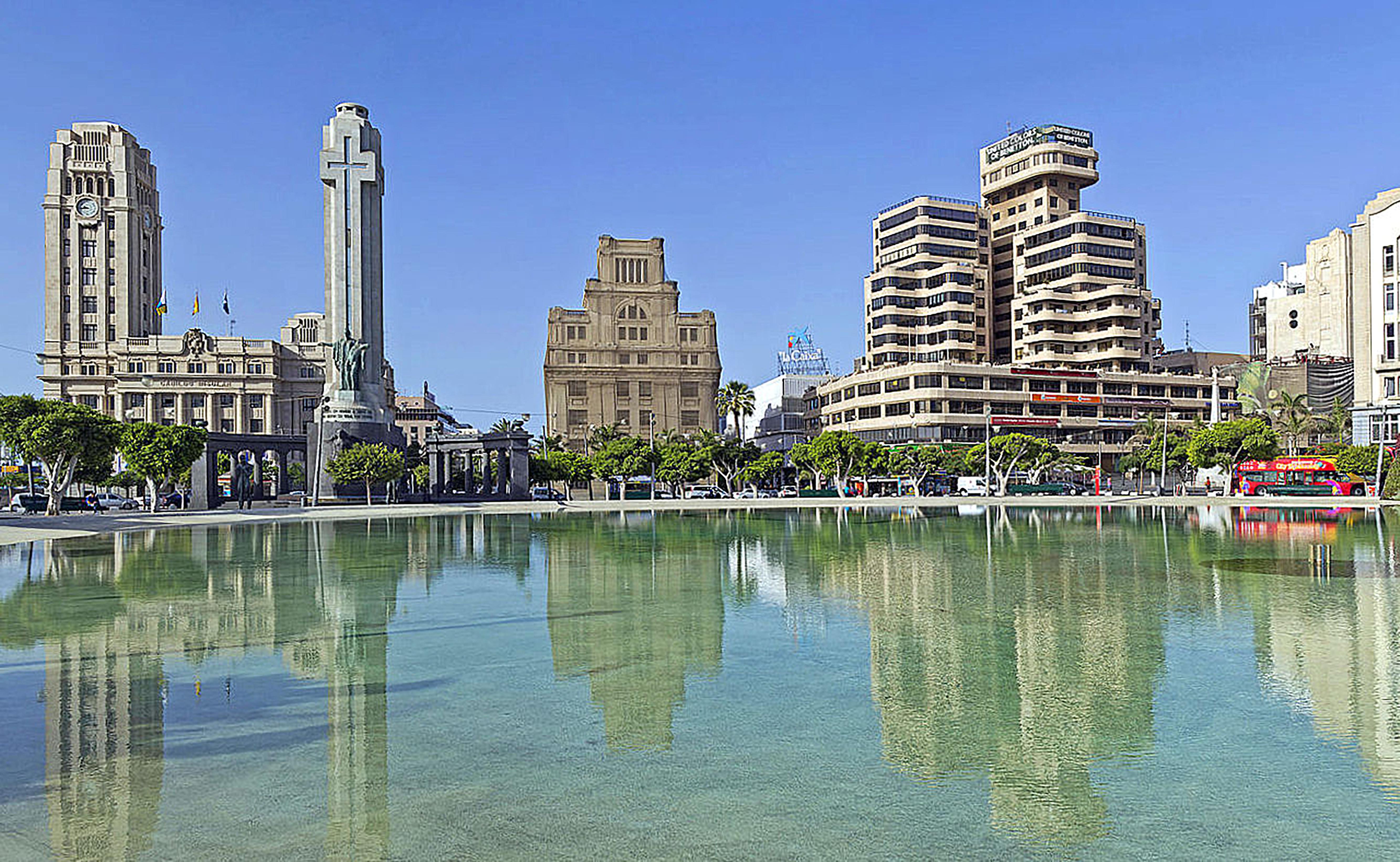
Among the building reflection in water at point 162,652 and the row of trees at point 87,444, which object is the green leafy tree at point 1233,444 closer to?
the building reflection in water at point 162,652

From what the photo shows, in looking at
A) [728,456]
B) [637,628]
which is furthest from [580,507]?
[637,628]

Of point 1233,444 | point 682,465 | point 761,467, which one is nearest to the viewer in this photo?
point 1233,444

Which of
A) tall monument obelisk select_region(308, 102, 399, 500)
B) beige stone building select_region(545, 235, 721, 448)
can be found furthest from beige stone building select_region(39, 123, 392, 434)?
Answer: tall monument obelisk select_region(308, 102, 399, 500)

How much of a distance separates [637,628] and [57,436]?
49.6 m

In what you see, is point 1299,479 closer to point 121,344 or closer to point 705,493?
point 705,493

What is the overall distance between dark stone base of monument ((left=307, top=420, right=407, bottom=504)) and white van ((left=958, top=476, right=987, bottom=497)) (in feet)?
168

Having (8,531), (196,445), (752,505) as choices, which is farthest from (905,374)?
(8,531)

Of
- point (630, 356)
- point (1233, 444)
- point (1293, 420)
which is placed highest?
point (630, 356)

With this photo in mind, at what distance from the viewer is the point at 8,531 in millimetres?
44844

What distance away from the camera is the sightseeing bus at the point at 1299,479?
78.0 meters

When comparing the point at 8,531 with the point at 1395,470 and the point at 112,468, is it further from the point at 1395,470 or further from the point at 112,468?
the point at 1395,470

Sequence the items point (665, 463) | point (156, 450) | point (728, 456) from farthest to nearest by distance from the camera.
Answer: point (728, 456)
point (665, 463)
point (156, 450)

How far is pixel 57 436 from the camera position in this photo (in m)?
54.2

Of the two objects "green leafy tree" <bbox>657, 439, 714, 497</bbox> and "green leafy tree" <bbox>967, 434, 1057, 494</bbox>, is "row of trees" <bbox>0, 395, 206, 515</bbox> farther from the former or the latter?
"green leafy tree" <bbox>967, 434, 1057, 494</bbox>
